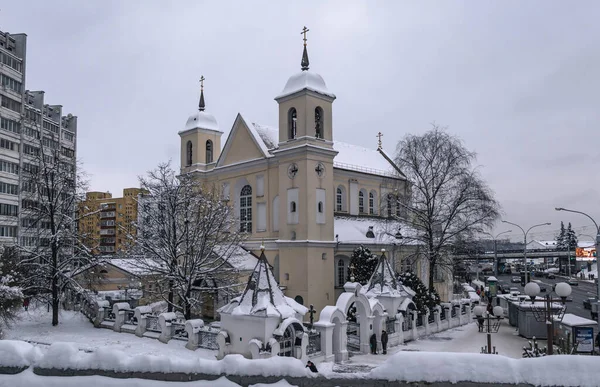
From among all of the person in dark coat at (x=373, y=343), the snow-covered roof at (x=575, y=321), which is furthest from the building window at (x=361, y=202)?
the snow-covered roof at (x=575, y=321)

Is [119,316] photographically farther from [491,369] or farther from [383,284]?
[491,369]

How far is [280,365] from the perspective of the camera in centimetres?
896

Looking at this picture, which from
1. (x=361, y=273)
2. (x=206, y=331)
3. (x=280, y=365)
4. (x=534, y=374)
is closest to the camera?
(x=534, y=374)

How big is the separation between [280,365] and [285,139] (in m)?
24.6

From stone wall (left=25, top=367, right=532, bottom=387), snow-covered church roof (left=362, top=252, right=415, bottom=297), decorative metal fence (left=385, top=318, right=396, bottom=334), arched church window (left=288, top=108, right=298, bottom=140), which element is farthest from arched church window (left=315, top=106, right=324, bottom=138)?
stone wall (left=25, top=367, right=532, bottom=387)

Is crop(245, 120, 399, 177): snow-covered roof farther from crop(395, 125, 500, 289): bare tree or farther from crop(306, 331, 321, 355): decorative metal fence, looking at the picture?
crop(306, 331, 321, 355): decorative metal fence

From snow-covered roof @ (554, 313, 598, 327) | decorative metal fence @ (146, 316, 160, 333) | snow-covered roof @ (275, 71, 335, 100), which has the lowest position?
decorative metal fence @ (146, 316, 160, 333)

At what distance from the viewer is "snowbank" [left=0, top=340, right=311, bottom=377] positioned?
898 cm

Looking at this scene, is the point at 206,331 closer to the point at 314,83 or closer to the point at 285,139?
the point at 285,139

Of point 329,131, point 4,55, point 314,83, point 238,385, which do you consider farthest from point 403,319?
point 4,55

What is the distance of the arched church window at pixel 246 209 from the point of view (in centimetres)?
3606

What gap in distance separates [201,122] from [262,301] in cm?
2575

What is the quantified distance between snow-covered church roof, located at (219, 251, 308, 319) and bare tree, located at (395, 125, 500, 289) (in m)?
13.6

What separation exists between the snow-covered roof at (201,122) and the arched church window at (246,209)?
7728 millimetres
